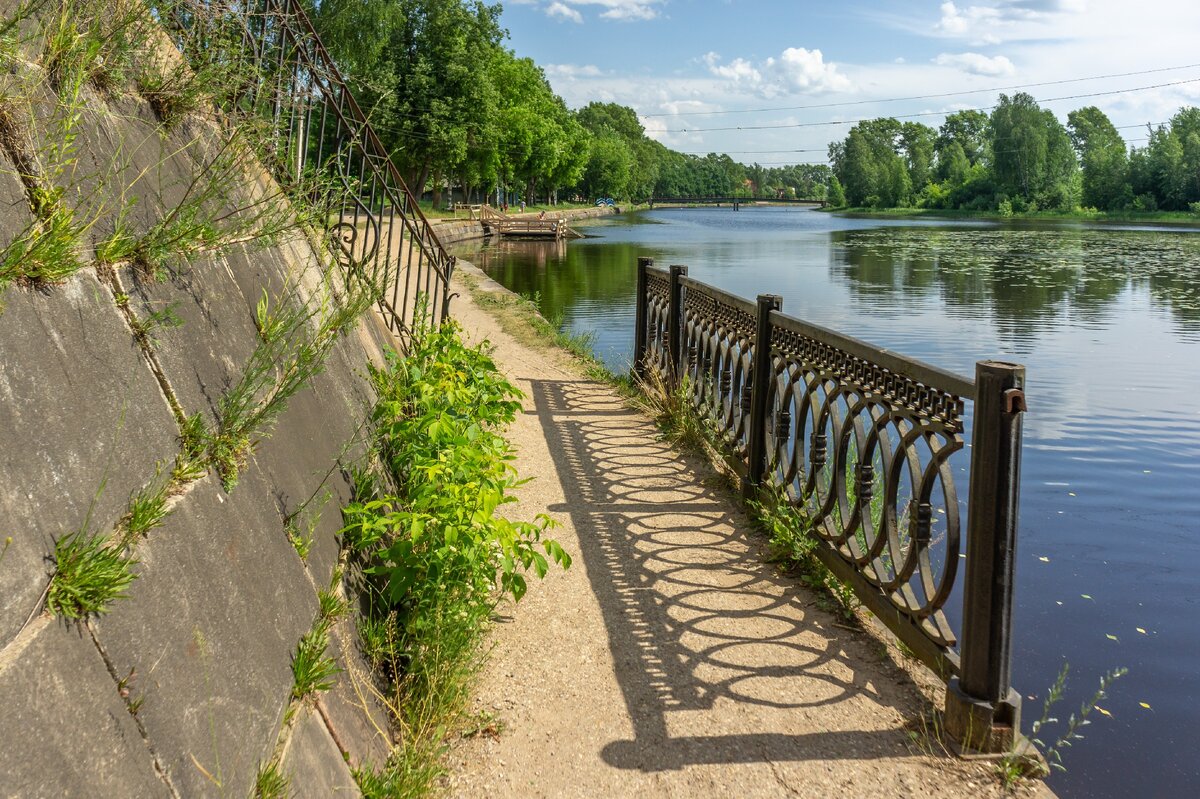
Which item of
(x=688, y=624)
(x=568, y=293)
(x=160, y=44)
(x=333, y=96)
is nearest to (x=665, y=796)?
(x=688, y=624)

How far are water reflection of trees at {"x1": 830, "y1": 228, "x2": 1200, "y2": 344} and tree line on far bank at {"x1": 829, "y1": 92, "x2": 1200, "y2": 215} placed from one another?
40162mm

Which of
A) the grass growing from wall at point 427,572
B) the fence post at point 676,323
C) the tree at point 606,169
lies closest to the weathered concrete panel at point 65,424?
the grass growing from wall at point 427,572

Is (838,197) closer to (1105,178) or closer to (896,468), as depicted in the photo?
(1105,178)

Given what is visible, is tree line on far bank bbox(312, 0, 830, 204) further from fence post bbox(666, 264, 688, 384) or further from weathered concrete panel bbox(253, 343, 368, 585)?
weathered concrete panel bbox(253, 343, 368, 585)

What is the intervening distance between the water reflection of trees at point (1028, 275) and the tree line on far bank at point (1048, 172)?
4016cm

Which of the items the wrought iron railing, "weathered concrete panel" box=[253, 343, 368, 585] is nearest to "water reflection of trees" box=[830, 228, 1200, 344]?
the wrought iron railing

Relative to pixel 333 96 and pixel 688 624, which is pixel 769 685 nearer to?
pixel 688 624

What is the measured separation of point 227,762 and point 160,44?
9.71 ft

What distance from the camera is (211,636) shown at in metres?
2.18

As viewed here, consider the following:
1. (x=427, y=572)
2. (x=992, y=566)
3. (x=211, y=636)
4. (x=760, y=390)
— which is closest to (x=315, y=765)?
(x=211, y=636)

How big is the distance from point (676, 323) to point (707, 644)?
4932 mm

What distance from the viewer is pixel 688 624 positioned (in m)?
4.39

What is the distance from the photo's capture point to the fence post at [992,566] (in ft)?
10.6

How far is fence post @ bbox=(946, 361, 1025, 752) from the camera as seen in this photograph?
3.23m
